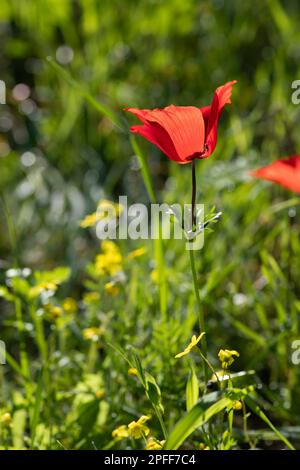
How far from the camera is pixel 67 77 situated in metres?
1.16

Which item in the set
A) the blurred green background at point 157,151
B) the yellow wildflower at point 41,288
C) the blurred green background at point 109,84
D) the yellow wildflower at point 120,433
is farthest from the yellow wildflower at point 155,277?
the blurred green background at point 109,84

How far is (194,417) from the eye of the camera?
0.80 metres

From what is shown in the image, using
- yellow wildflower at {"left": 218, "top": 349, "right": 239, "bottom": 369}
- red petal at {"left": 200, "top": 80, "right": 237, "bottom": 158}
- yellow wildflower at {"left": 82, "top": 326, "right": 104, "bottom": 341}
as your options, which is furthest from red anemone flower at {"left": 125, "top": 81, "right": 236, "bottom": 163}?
yellow wildflower at {"left": 82, "top": 326, "right": 104, "bottom": 341}

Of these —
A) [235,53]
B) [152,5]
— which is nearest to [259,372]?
[235,53]

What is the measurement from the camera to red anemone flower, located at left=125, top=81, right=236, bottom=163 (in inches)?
34.9

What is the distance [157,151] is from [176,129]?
3.78 feet

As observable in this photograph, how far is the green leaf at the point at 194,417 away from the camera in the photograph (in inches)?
31.5

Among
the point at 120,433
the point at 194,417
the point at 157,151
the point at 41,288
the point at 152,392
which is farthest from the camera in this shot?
the point at 157,151

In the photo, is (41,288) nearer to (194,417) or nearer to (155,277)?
(155,277)

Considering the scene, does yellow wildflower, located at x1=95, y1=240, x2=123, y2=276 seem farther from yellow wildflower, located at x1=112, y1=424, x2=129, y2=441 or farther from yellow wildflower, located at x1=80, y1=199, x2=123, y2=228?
yellow wildflower, located at x1=112, y1=424, x2=129, y2=441

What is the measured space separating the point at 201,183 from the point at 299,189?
59 centimetres

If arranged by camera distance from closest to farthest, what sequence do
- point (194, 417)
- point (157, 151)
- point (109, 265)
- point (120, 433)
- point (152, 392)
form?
point (194, 417) → point (152, 392) → point (120, 433) → point (109, 265) → point (157, 151)

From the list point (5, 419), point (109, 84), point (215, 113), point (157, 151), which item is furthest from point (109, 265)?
point (109, 84)

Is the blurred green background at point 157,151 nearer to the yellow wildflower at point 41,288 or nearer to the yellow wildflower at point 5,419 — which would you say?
the yellow wildflower at point 41,288
